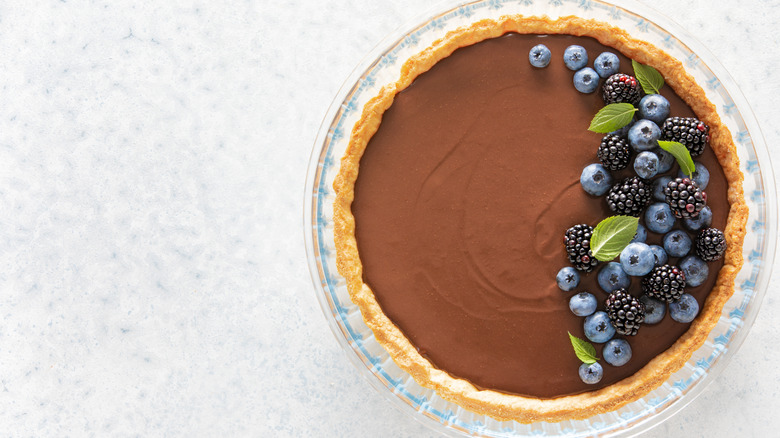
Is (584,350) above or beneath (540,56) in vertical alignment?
beneath

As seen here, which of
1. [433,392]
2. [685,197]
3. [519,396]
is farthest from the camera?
[433,392]

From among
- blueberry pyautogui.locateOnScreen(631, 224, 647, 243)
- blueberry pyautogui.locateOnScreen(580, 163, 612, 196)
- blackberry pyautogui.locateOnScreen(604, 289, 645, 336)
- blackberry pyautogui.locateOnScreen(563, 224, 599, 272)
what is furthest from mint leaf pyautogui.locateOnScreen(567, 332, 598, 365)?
blueberry pyautogui.locateOnScreen(580, 163, 612, 196)

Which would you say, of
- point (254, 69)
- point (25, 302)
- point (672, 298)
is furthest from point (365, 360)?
point (25, 302)

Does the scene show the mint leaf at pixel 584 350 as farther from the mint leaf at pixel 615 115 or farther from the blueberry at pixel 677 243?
the mint leaf at pixel 615 115

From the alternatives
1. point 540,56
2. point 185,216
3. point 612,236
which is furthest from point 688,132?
point 185,216

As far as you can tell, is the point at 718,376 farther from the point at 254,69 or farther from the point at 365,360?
the point at 254,69

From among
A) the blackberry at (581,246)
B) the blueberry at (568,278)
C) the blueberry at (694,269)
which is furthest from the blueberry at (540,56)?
the blueberry at (694,269)

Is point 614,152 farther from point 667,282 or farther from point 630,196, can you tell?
point 667,282
